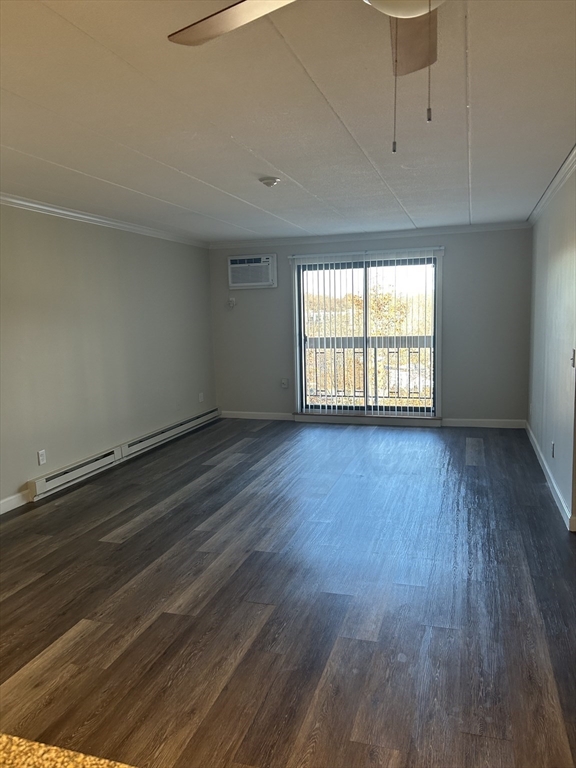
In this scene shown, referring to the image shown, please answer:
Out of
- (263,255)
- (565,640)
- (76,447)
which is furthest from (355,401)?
(565,640)

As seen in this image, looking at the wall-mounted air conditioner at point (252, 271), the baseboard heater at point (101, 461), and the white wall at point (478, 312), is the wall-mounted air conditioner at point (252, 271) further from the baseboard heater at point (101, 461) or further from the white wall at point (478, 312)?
the baseboard heater at point (101, 461)

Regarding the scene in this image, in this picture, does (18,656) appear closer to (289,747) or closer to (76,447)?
(289,747)

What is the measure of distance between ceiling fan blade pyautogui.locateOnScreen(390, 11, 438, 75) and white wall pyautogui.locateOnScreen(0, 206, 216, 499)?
11.5ft

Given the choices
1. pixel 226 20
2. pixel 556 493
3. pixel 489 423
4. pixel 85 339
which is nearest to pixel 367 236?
pixel 489 423

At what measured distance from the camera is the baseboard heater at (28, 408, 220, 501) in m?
4.42

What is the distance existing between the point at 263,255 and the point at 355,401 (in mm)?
2310

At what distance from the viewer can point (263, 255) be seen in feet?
23.4

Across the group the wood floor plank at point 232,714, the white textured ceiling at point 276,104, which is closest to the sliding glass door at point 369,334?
the white textured ceiling at point 276,104

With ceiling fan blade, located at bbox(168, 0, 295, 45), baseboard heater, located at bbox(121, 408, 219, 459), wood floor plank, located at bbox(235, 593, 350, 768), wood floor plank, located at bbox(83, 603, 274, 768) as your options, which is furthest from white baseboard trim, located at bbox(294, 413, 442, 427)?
ceiling fan blade, located at bbox(168, 0, 295, 45)

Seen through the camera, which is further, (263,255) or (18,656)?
(263,255)

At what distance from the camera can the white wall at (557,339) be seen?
3576mm

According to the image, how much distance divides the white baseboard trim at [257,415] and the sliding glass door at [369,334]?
269mm

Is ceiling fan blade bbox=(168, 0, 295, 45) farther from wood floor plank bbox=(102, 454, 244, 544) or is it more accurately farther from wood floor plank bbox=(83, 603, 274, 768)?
wood floor plank bbox=(102, 454, 244, 544)

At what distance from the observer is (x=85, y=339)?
5008mm
